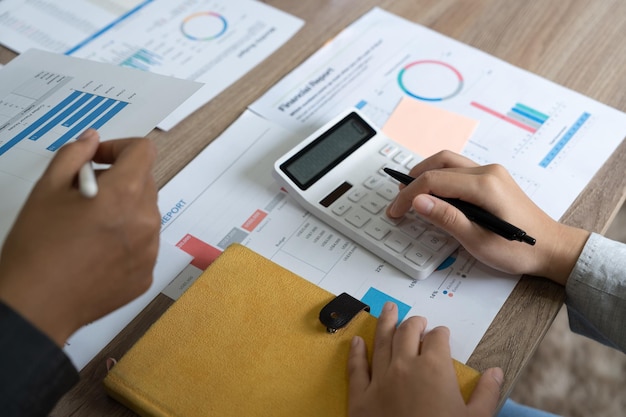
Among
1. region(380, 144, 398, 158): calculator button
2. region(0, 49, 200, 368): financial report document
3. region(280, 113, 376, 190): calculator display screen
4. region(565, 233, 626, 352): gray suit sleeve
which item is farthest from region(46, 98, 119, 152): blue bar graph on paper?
region(565, 233, 626, 352): gray suit sleeve

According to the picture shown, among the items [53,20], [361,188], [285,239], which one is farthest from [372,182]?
[53,20]

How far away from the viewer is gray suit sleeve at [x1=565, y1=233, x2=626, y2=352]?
705 millimetres

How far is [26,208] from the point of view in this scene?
0.52 meters

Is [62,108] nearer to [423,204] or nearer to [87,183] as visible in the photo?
[87,183]

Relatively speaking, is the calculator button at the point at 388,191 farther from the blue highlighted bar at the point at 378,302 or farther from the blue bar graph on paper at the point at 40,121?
the blue bar graph on paper at the point at 40,121

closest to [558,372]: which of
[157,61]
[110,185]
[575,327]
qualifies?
[575,327]

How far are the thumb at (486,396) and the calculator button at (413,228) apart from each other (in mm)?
179

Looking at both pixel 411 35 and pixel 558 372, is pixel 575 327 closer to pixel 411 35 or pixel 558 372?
pixel 411 35

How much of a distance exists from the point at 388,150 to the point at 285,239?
0.56ft

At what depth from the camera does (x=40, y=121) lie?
2.51ft

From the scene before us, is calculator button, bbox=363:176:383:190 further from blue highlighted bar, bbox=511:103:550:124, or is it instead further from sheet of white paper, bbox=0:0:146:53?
sheet of white paper, bbox=0:0:146:53

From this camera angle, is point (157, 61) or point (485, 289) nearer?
point (485, 289)

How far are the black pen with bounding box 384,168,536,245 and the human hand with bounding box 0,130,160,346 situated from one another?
1.06 feet

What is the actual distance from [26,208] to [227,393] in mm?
224
